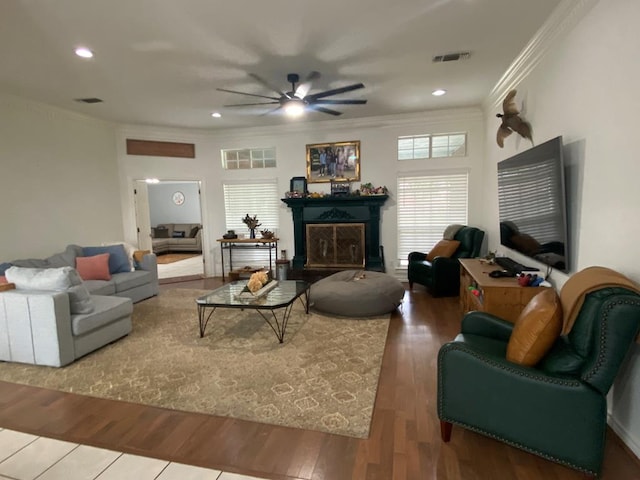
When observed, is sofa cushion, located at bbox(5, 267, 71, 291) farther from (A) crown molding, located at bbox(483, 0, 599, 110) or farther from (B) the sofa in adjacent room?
(B) the sofa in adjacent room

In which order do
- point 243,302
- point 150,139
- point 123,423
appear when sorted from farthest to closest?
point 150,139, point 243,302, point 123,423

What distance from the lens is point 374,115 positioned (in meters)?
5.64

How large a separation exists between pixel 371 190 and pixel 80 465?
5032 millimetres

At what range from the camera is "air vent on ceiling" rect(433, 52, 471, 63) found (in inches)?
133

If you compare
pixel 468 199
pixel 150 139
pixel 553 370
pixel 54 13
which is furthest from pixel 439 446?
pixel 150 139

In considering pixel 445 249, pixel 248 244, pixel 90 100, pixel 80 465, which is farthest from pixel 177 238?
pixel 80 465

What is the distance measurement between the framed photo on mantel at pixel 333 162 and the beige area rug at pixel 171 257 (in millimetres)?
4777

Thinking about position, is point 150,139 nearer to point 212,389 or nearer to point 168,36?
point 168,36

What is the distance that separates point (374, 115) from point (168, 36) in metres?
3.60

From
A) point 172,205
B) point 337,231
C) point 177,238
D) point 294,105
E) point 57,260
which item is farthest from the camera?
point 172,205

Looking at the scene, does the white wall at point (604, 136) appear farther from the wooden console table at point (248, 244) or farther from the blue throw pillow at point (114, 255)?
the blue throw pillow at point (114, 255)

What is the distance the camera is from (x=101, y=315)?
325 cm

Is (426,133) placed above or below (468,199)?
above

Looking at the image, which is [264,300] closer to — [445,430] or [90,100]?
[445,430]
